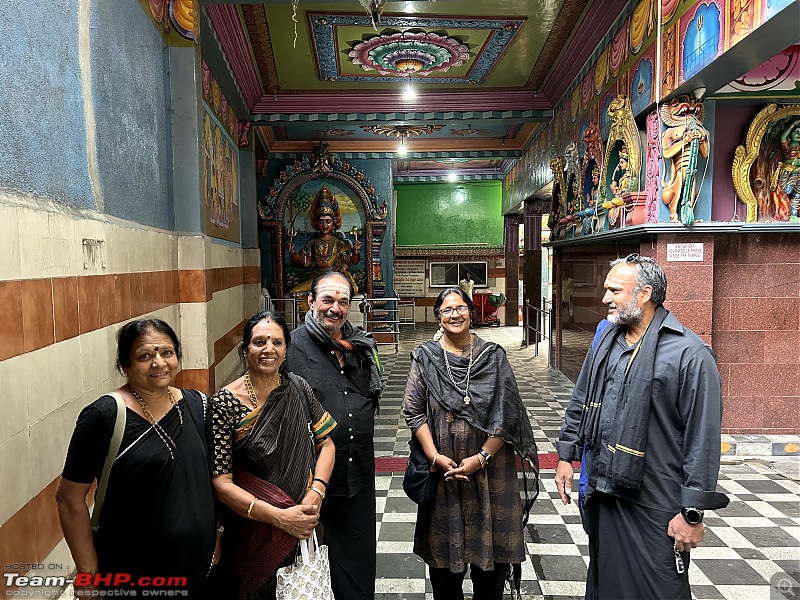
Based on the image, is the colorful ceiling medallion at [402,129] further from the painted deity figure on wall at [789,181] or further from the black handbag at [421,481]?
the black handbag at [421,481]

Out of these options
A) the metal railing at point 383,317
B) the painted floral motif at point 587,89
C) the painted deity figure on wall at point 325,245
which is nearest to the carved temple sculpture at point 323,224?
the painted deity figure on wall at point 325,245

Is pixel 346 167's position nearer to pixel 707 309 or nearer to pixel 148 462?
pixel 707 309

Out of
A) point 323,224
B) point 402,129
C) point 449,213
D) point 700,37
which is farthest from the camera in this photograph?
point 449,213

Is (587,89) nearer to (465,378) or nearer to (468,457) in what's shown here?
(465,378)

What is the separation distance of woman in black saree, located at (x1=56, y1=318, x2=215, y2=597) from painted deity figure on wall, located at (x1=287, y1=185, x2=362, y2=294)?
30.8 feet

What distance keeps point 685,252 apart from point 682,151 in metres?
0.85

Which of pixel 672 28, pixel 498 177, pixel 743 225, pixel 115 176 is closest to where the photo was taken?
pixel 115 176

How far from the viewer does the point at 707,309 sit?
448 cm

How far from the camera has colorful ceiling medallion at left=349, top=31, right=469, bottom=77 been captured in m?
6.24

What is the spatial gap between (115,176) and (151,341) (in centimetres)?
180

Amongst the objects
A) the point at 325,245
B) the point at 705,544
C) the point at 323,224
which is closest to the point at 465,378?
the point at 705,544

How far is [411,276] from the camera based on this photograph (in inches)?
626

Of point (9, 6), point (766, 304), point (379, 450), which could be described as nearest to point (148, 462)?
point (9, 6)

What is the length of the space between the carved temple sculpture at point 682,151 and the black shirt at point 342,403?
3331mm
